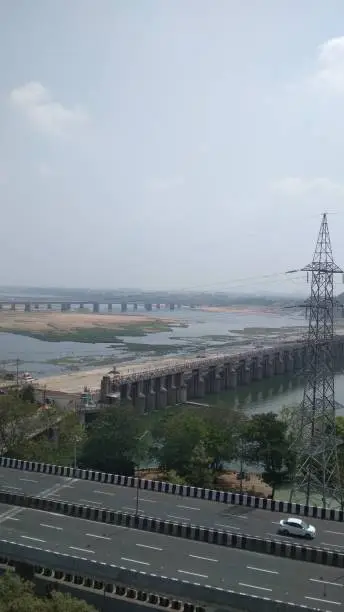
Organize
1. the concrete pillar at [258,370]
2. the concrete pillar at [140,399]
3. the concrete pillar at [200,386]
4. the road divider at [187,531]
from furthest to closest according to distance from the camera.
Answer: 1. the concrete pillar at [258,370]
2. the concrete pillar at [200,386]
3. the concrete pillar at [140,399]
4. the road divider at [187,531]

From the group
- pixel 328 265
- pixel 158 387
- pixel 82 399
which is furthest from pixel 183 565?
pixel 158 387

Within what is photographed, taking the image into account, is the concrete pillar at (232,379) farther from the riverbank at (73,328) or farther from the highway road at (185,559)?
the highway road at (185,559)

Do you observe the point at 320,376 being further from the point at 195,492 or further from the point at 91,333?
the point at 91,333

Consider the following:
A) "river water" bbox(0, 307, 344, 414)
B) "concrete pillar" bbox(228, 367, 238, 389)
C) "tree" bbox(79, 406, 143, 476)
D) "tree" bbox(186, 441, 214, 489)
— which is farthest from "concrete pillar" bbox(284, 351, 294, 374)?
"tree" bbox(186, 441, 214, 489)

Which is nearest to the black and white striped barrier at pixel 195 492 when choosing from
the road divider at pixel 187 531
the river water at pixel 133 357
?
the road divider at pixel 187 531

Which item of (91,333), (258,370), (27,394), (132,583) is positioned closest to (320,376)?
(132,583)

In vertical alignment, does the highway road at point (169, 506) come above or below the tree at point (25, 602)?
below

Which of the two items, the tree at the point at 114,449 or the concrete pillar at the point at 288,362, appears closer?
the tree at the point at 114,449
